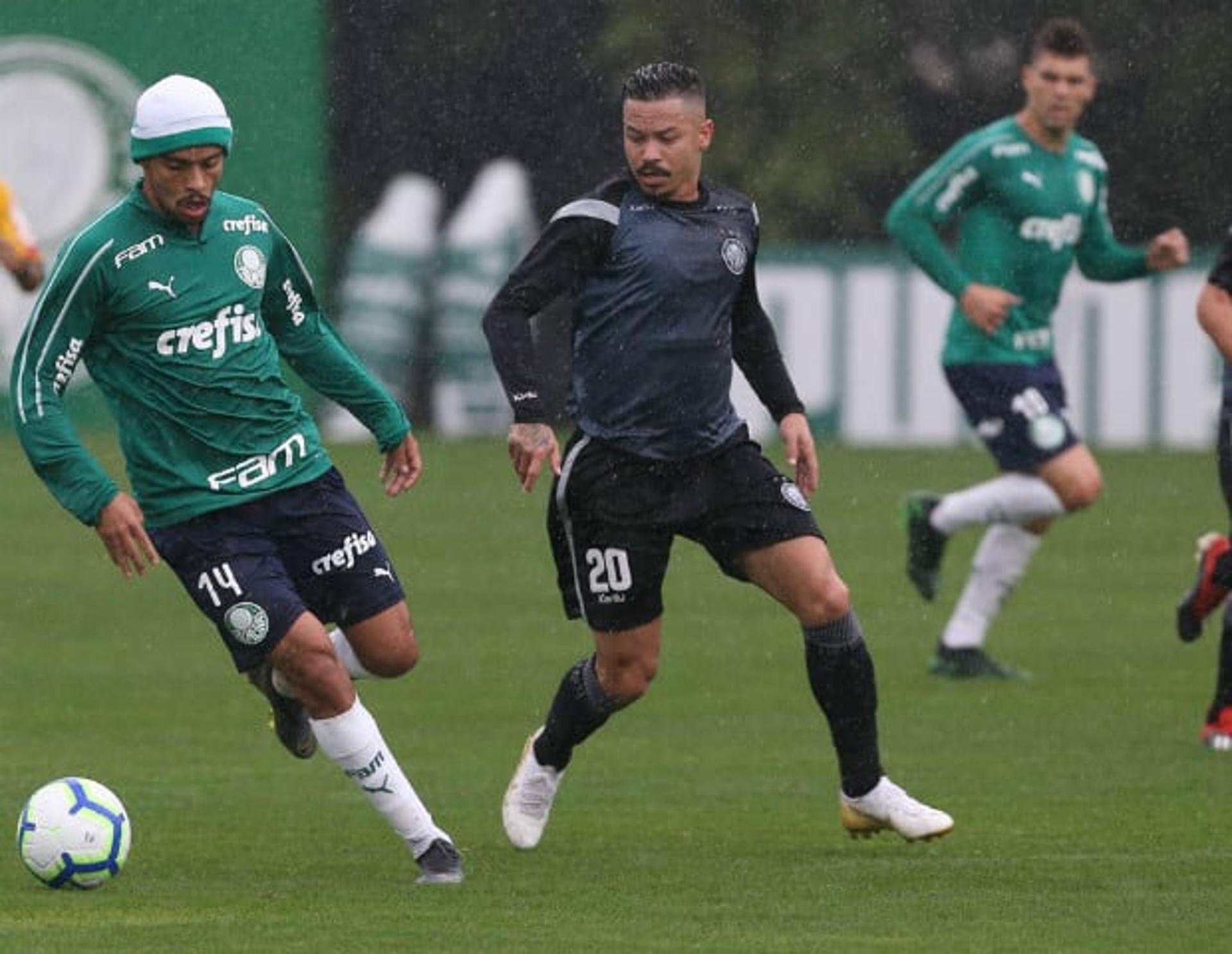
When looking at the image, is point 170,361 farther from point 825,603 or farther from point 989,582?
point 989,582

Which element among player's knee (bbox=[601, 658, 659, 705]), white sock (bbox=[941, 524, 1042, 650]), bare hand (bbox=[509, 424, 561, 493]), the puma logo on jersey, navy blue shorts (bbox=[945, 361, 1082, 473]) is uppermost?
the puma logo on jersey

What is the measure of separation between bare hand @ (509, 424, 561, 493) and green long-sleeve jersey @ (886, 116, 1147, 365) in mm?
4966

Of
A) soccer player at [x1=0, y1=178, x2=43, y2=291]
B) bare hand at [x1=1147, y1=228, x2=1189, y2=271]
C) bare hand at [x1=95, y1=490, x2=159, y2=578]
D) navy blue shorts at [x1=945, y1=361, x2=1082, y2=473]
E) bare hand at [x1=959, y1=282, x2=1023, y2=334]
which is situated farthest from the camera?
soccer player at [x1=0, y1=178, x2=43, y2=291]

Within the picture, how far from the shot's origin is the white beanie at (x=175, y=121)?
8555 mm

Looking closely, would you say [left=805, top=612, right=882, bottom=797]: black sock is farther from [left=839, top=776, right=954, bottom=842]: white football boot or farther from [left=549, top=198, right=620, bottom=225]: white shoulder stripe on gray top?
[left=549, top=198, right=620, bottom=225]: white shoulder stripe on gray top

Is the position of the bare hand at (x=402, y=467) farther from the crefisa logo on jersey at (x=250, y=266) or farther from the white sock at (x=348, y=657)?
the crefisa logo on jersey at (x=250, y=266)

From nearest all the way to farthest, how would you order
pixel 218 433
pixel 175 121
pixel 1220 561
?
pixel 175 121 < pixel 218 433 < pixel 1220 561

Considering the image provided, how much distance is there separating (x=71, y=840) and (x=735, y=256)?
7.67ft

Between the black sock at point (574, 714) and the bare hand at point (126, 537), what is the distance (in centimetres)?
147

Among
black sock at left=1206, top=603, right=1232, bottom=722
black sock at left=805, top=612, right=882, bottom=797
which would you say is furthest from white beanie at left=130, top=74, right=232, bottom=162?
black sock at left=1206, top=603, right=1232, bottom=722

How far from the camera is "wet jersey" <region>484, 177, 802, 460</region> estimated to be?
29.2ft

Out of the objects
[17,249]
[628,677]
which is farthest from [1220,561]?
[17,249]

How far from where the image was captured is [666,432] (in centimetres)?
907

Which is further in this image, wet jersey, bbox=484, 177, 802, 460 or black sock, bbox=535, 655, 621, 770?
black sock, bbox=535, 655, 621, 770
